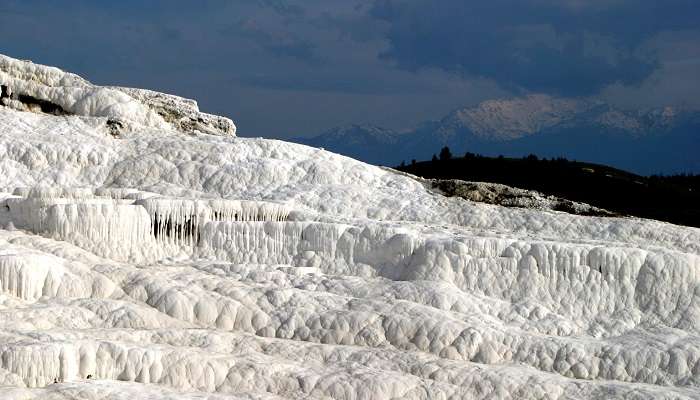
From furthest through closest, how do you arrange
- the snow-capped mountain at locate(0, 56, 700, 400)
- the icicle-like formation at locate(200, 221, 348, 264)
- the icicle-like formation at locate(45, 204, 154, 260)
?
1. the icicle-like formation at locate(200, 221, 348, 264)
2. the icicle-like formation at locate(45, 204, 154, 260)
3. the snow-capped mountain at locate(0, 56, 700, 400)

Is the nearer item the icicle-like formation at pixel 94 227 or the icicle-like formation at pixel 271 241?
the icicle-like formation at pixel 94 227

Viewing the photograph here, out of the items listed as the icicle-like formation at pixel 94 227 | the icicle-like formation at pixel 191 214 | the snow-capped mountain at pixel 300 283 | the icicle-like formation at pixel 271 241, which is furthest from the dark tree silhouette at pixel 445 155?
the icicle-like formation at pixel 94 227

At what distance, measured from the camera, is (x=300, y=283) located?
1323 inches

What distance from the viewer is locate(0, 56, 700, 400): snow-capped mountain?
2716 centimetres

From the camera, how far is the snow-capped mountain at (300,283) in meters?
27.2

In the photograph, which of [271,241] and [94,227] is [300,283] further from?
[94,227]

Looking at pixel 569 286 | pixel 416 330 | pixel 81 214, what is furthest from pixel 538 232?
pixel 81 214

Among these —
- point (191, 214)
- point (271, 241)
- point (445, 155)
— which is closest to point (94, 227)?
point (191, 214)

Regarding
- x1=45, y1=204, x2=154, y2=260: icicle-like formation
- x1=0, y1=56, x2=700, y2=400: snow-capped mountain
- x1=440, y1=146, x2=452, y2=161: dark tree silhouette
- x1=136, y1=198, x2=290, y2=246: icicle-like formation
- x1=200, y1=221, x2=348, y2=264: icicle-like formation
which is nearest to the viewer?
x1=0, y1=56, x2=700, y2=400: snow-capped mountain

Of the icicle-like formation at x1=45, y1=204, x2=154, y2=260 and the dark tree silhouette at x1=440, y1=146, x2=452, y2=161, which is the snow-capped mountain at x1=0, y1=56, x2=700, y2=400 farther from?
the dark tree silhouette at x1=440, y1=146, x2=452, y2=161

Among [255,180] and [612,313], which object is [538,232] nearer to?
[612,313]

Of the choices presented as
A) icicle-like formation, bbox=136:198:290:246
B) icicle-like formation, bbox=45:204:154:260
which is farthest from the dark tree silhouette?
icicle-like formation, bbox=45:204:154:260

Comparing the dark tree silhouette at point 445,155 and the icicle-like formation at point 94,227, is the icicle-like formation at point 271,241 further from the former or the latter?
the dark tree silhouette at point 445,155

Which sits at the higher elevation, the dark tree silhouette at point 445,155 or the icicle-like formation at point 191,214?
the dark tree silhouette at point 445,155
